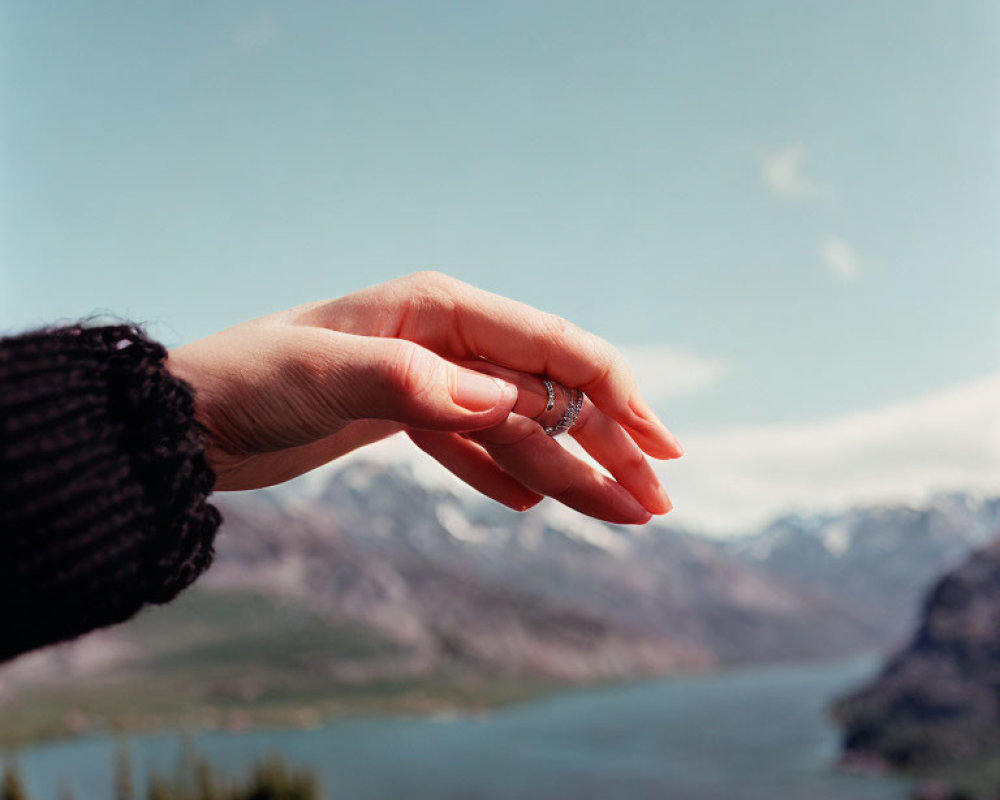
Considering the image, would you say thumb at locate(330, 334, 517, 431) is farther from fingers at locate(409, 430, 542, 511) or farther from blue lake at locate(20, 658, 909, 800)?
blue lake at locate(20, 658, 909, 800)

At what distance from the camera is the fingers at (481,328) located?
2.39 meters

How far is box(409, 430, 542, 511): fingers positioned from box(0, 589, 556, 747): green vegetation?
118129 millimetres

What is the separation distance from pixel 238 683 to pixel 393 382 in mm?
146097

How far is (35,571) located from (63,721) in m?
136

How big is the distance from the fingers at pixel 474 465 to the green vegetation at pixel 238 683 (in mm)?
118129

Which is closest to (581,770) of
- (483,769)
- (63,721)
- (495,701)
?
(483,769)

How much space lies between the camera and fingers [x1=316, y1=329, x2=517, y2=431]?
6.79 ft

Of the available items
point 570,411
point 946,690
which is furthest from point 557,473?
point 946,690

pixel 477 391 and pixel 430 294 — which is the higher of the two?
pixel 430 294

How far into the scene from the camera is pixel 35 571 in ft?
5.43

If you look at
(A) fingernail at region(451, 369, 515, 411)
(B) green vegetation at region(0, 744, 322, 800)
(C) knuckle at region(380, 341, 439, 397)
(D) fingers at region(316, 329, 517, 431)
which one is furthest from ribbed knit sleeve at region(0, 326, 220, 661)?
(B) green vegetation at region(0, 744, 322, 800)

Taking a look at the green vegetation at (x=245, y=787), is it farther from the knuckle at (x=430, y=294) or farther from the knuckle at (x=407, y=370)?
the knuckle at (x=407, y=370)

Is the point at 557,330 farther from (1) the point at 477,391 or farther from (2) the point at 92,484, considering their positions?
(2) the point at 92,484

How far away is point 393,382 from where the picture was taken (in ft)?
6.78
